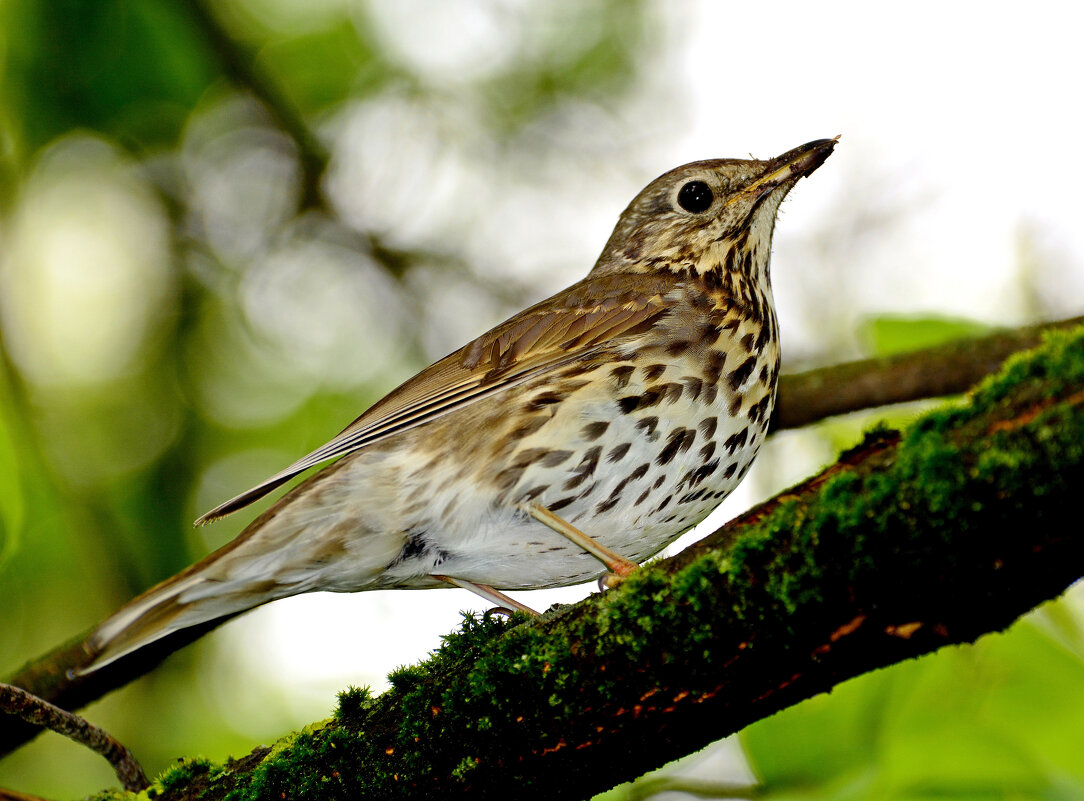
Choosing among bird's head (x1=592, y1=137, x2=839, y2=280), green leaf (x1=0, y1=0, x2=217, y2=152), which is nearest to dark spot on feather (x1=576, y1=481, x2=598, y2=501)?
bird's head (x1=592, y1=137, x2=839, y2=280)

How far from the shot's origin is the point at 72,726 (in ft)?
A: 8.59

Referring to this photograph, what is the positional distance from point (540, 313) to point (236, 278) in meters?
2.78

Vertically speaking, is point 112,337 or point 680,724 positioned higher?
point 112,337

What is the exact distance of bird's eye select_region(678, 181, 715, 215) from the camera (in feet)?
13.6

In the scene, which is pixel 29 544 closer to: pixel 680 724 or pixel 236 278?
pixel 236 278

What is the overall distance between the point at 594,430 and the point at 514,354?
22.1 inches

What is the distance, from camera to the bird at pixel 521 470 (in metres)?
3.01

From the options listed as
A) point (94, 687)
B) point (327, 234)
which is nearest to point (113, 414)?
point (327, 234)

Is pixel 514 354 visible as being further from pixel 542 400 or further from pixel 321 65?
pixel 321 65

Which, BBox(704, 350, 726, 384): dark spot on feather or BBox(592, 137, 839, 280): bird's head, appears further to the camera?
BBox(592, 137, 839, 280): bird's head

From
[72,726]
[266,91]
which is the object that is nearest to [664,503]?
[72,726]

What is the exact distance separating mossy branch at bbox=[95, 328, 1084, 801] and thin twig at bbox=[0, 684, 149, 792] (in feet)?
2.20

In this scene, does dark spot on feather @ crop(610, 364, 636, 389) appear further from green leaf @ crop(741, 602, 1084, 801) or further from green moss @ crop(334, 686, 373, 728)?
green moss @ crop(334, 686, 373, 728)

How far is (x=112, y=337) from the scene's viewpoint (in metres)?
5.55
